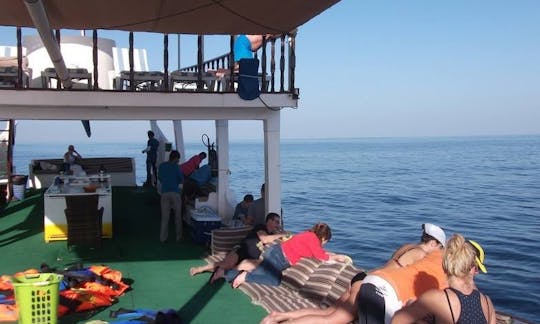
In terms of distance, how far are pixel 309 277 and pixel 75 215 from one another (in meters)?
4.37

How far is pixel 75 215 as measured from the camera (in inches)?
359

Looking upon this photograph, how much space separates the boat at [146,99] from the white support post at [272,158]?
0.06 ft

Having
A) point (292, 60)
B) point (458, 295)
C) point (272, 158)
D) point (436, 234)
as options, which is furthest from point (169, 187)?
point (458, 295)

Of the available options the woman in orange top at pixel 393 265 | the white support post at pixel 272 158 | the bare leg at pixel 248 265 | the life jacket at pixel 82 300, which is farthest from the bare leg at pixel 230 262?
the woman in orange top at pixel 393 265

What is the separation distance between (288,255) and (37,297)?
3.09 metres

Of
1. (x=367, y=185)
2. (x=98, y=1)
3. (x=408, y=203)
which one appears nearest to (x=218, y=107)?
(x=98, y=1)

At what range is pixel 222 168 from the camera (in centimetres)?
1124

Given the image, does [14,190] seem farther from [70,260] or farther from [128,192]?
[70,260]

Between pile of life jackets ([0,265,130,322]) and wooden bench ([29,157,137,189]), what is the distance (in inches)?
369

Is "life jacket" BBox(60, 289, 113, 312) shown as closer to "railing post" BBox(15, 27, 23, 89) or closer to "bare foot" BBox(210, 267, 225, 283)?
"bare foot" BBox(210, 267, 225, 283)

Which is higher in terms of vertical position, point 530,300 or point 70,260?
point 70,260

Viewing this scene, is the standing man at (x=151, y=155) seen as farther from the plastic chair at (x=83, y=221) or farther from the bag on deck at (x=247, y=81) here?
the bag on deck at (x=247, y=81)

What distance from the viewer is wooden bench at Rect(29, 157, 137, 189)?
16141mm

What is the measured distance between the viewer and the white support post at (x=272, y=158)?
9.62 metres
